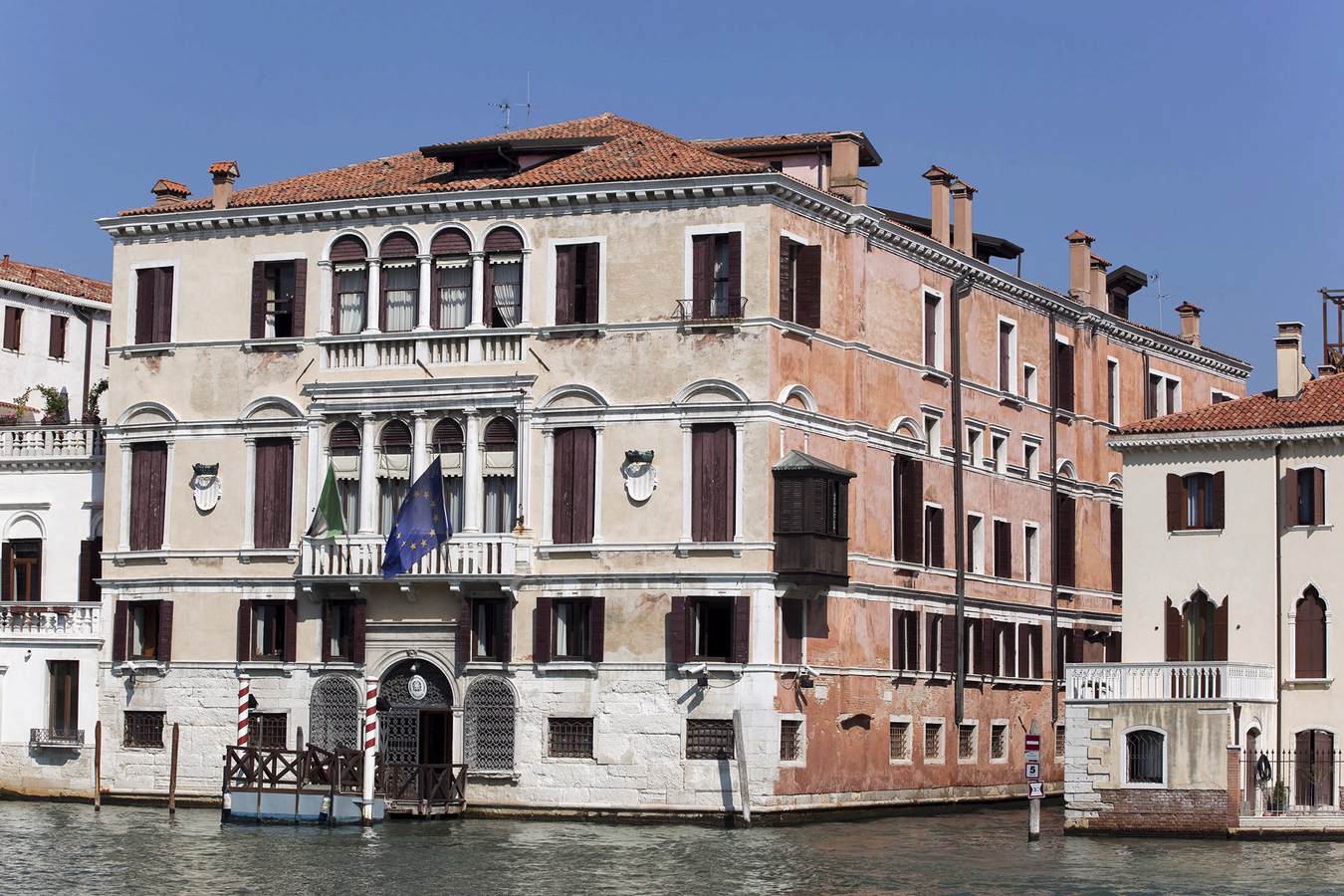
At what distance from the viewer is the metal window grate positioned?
54.5 m

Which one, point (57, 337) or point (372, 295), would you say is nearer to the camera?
point (372, 295)

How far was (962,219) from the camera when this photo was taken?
56.9m

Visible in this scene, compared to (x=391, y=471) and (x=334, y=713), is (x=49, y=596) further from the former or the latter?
(x=391, y=471)

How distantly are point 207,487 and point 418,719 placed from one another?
676 cm

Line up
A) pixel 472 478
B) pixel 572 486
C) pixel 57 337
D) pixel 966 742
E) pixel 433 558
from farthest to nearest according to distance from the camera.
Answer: pixel 57 337 → pixel 966 742 → pixel 472 478 → pixel 433 558 → pixel 572 486

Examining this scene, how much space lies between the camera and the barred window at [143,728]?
51625 millimetres

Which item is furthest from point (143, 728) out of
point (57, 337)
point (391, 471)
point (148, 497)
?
point (57, 337)

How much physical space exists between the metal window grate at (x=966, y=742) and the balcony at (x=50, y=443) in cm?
1972

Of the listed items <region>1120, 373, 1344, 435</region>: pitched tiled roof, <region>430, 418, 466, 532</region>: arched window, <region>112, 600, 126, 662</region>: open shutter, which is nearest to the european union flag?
<region>430, 418, 466, 532</region>: arched window

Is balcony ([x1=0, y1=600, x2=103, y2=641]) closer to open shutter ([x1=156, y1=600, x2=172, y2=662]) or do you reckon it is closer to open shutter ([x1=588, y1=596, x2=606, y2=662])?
open shutter ([x1=156, y1=600, x2=172, y2=662])

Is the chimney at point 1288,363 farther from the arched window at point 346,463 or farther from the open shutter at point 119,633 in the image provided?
the open shutter at point 119,633

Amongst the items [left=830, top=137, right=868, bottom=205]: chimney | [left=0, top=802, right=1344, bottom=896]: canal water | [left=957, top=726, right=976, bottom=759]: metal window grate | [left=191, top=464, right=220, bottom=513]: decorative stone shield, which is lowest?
[left=0, top=802, right=1344, bottom=896]: canal water

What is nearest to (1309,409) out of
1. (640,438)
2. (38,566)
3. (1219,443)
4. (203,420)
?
(1219,443)

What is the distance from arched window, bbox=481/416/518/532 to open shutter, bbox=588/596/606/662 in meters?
2.44
